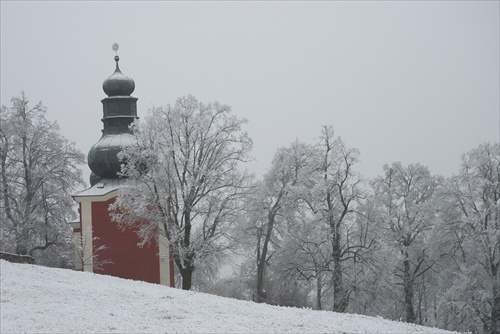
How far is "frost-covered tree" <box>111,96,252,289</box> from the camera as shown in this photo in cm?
3803

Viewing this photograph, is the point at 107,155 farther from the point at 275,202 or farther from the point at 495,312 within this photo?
the point at 495,312

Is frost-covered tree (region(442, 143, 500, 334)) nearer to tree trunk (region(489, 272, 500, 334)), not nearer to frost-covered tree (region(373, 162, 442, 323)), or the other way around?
tree trunk (region(489, 272, 500, 334))

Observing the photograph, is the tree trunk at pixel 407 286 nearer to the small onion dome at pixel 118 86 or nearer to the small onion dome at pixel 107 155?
the small onion dome at pixel 107 155

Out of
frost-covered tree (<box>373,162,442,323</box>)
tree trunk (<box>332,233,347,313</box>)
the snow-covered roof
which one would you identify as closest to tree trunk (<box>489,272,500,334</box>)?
frost-covered tree (<box>373,162,442,323</box>)

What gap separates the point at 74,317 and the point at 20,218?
24.3m

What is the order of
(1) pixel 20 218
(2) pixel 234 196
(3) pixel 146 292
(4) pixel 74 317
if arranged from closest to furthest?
(4) pixel 74 317 → (3) pixel 146 292 → (2) pixel 234 196 → (1) pixel 20 218

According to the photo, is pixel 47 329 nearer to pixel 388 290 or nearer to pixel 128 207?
pixel 128 207

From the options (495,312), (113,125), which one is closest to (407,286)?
(495,312)

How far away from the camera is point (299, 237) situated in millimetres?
45906

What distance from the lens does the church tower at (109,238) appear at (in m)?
43.8

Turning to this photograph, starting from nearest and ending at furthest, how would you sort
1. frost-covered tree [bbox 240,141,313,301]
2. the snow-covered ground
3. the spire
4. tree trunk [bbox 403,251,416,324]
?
the snow-covered ground < tree trunk [bbox 403,251,416,324] < the spire < frost-covered tree [bbox 240,141,313,301]

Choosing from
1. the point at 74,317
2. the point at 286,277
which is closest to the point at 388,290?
the point at 286,277

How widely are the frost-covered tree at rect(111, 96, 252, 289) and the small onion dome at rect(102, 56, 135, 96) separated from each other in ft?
29.7

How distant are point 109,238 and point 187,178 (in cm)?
839
